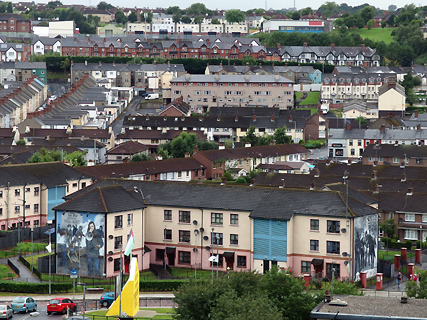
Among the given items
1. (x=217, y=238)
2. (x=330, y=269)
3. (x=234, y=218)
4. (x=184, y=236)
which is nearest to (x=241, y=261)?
(x=217, y=238)

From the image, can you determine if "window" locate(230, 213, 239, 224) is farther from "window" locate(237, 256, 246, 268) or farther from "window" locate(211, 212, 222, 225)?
"window" locate(237, 256, 246, 268)

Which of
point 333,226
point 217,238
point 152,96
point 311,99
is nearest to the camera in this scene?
point 333,226

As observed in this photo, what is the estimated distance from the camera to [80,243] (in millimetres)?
55031

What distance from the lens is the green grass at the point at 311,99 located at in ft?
507

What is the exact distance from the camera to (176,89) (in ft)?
496

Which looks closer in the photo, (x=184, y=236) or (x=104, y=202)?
(x=104, y=202)

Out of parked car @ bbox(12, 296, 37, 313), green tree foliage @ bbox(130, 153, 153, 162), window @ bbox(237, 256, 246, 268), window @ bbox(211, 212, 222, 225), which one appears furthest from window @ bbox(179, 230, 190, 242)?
green tree foliage @ bbox(130, 153, 153, 162)

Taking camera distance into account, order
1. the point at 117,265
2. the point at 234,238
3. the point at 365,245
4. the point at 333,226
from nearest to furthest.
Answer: the point at 117,265
the point at 333,226
the point at 365,245
the point at 234,238

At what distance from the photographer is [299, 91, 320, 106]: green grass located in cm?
15450

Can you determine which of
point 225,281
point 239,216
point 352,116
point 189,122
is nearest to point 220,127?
point 189,122

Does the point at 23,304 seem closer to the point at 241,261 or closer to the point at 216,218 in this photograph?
the point at 241,261

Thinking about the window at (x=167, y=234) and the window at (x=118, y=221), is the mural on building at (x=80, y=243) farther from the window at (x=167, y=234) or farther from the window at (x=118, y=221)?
the window at (x=167, y=234)

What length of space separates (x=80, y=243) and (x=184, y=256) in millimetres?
6659

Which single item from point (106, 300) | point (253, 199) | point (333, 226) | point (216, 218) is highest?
point (253, 199)
